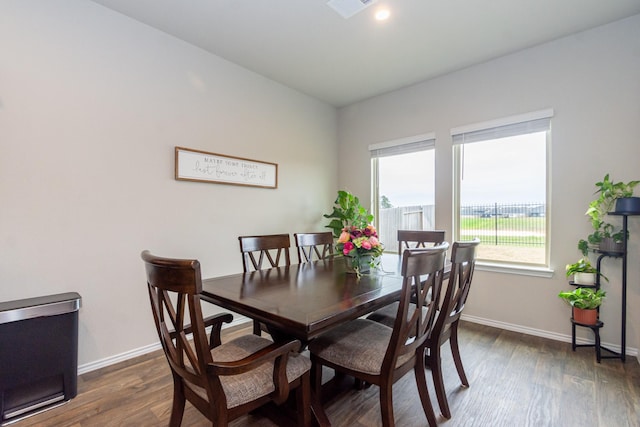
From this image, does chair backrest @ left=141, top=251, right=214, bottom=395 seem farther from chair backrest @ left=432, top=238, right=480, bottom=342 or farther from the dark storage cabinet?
chair backrest @ left=432, top=238, right=480, bottom=342

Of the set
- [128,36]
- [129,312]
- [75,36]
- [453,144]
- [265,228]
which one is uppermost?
[128,36]

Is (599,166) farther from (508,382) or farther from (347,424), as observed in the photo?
(347,424)

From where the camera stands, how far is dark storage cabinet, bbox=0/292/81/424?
1684 millimetres

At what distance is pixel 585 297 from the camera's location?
2393 mm

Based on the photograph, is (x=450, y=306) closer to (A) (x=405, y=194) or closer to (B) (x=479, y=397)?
(B) (x=479, y=397)

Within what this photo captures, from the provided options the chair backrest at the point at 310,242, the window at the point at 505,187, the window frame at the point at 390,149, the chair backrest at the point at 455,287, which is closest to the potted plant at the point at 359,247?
the chair backrest at the point at 455,287

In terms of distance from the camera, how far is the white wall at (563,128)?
7.96ft

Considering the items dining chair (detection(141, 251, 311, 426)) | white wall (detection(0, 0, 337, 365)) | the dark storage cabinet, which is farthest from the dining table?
white wall (detection(0, 0, 337, 365))

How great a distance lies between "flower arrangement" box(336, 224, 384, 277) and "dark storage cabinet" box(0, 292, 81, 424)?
1761mm

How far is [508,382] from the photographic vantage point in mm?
2055

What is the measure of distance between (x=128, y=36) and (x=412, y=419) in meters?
3.41

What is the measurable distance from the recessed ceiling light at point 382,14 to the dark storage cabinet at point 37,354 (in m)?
2.98

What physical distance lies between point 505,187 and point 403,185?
115 centimetres

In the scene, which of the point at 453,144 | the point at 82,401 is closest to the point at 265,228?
the point at 82,401
